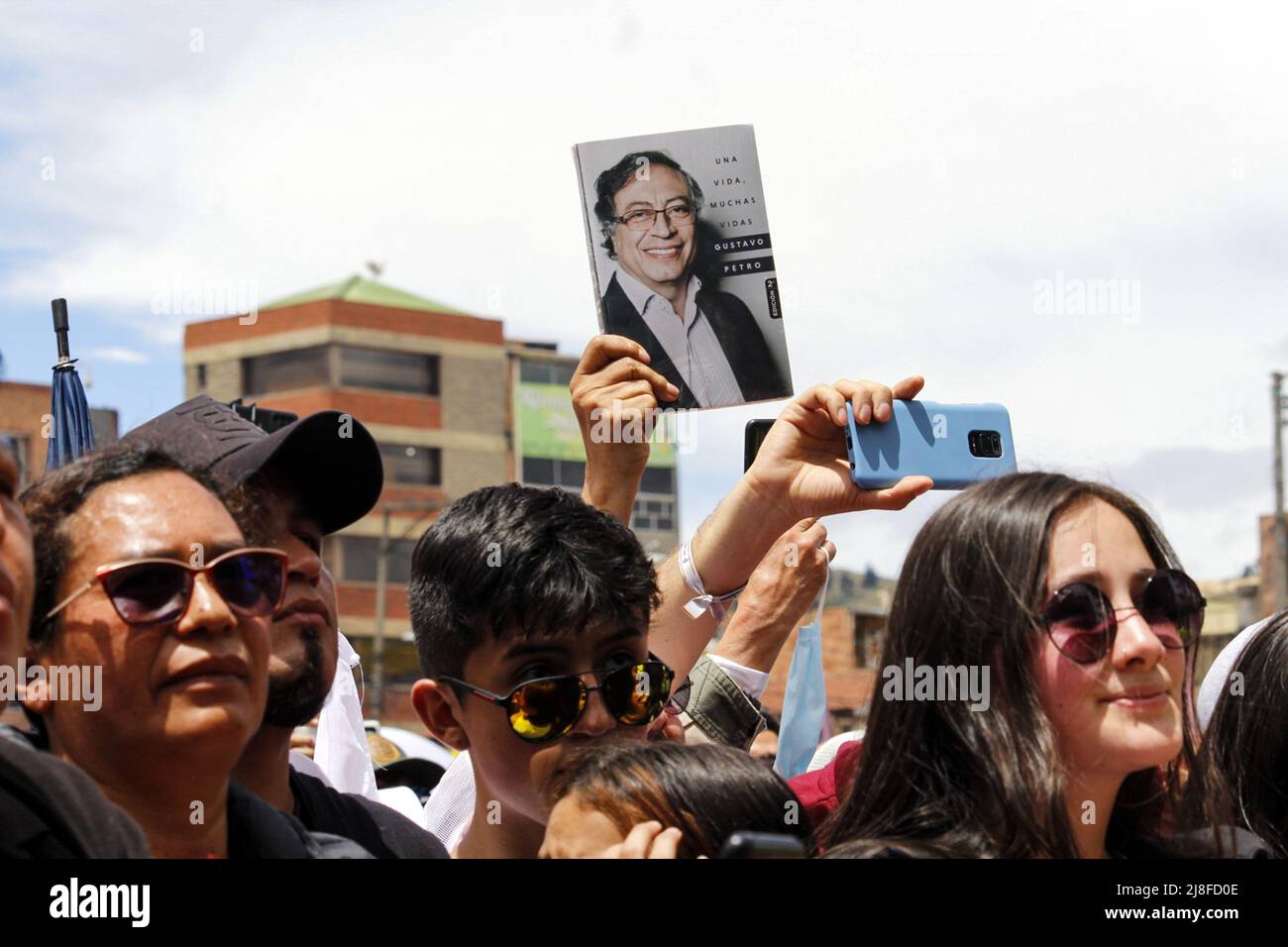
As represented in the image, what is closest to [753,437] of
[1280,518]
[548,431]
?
[1280,518]

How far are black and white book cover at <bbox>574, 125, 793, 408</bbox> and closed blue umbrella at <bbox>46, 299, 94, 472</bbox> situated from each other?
127 centimetres

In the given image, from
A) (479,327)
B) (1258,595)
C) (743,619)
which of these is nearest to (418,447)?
(479,327)

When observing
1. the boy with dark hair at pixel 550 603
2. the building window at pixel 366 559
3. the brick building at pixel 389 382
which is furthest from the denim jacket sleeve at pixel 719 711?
the brick building at pixel 389 382

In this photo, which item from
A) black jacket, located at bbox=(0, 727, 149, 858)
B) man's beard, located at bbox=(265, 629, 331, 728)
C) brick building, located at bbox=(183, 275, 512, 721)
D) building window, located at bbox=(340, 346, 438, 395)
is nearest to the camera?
black jacket, located at bbox=(0, 727, 149, 858)

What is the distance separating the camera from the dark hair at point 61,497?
192cm

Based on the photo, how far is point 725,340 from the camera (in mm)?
3070

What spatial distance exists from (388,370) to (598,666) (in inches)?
2094

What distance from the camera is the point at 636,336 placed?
10.1 ft

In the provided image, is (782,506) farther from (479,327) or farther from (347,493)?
(479,327)

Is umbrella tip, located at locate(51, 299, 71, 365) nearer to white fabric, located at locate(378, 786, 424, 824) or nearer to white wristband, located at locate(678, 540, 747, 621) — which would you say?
white fabric, located at locate(378, 786, 424, 824)

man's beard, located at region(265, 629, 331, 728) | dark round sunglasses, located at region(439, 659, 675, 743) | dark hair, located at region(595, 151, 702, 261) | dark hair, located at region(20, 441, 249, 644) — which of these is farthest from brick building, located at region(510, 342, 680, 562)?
dark hair, located at region(20, 441, 249, 644)

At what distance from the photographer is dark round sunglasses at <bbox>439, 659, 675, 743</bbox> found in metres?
2.64

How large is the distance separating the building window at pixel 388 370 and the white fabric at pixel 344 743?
50662 mm

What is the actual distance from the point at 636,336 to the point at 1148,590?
1.21 metres
